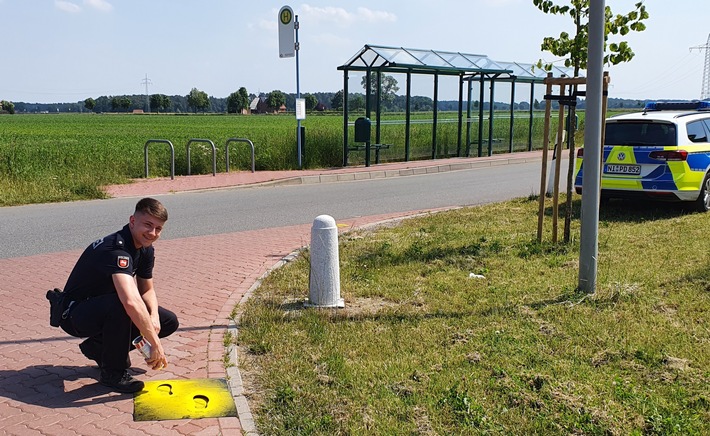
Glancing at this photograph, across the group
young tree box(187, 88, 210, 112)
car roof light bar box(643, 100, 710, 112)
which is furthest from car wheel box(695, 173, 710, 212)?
young tree box(187, 88, 210, 112)

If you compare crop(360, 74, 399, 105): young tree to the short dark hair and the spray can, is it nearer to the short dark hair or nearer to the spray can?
the short dark hair

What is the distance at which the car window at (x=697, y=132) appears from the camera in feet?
35.5

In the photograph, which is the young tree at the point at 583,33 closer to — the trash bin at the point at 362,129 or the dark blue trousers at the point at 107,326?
the dark blue trousers at the point at 107,326

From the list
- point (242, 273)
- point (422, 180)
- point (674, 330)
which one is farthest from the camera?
point (422, 180)

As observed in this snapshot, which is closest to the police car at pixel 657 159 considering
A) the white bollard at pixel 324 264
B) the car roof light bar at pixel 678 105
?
the car roof light bar at pixel 678 105

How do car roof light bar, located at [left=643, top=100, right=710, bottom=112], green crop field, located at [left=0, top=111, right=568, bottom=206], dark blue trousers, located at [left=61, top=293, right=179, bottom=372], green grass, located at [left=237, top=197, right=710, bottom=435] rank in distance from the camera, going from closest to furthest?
green grass, located at [left=237, top=197, right=710, bottom=435], dark blue trousers, located at [left=61, top=293, right=179, bottom=372], green crop field, located at [left=0, top=111, right=568, bottom=206], car roof light bar, located at [left=643, top=100, right=710, bottom=112]

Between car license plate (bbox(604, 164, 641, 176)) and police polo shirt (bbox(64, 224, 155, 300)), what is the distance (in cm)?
810

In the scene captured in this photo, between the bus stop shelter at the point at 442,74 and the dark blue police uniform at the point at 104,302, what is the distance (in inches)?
591

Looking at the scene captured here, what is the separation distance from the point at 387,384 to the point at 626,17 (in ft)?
21.9

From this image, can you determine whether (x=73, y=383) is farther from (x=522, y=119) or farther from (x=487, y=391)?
(x=522, y=119)

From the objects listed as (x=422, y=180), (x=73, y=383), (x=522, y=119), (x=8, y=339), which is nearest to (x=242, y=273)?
(x=8, y=339)

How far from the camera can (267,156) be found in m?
19.7

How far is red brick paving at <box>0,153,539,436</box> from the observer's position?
13.5ft

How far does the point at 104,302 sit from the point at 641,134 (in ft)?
28.7
